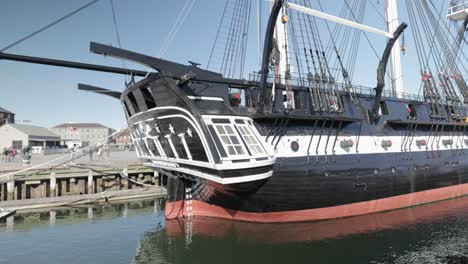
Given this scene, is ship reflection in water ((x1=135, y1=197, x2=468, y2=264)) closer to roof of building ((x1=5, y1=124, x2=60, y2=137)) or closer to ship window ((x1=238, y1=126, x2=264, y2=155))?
ship window ((x1=238, y1=126, x2=264, y2=155))

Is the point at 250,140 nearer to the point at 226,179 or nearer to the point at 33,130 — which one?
the point at 226,179

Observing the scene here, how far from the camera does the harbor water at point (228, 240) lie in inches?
467

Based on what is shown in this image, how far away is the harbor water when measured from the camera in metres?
11.9

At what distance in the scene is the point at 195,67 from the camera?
1416 centimetres

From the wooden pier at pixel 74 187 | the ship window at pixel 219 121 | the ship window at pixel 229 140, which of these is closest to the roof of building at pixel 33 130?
the wooden pier at pixel 74 187

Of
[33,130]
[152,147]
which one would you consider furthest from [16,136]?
[152,147]

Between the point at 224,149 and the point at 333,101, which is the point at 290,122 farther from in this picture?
the point at 224,149

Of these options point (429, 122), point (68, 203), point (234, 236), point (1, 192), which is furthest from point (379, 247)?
point (1, 192)

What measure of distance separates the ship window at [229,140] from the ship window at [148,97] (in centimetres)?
320

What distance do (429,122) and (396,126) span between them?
3169 millimetres

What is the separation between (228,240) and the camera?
44.6 ft

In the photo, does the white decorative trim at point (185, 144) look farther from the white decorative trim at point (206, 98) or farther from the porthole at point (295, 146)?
the porthole at point (295, 146)

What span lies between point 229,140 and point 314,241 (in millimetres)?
5338

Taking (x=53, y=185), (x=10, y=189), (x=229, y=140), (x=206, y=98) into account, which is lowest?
(x=10, y=189)
